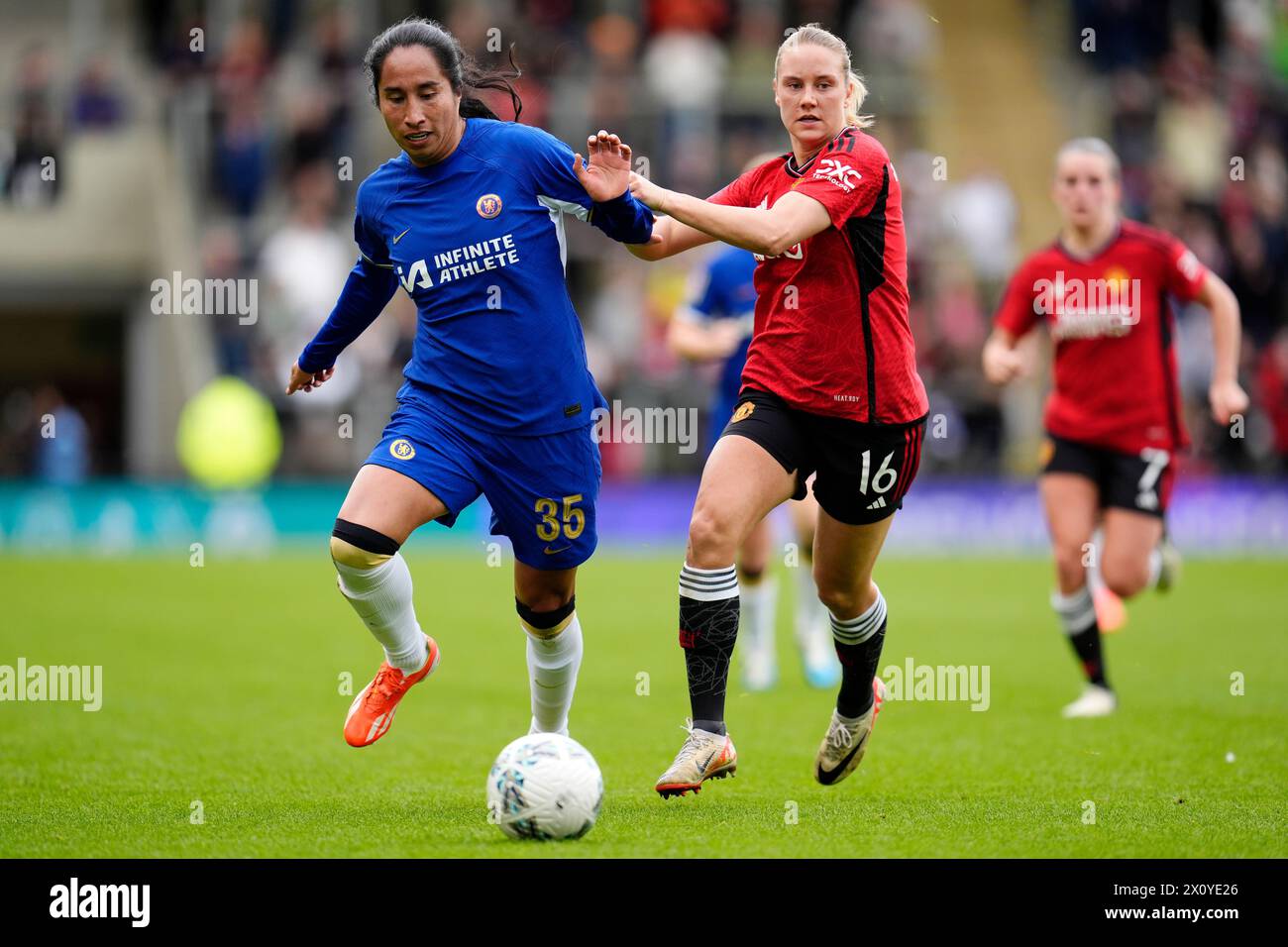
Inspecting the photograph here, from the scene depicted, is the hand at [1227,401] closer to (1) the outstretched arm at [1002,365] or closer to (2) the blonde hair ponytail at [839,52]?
(1) the outstretched arm at [1002,365]

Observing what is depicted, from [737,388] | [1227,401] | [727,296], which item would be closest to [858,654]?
[1227,401]

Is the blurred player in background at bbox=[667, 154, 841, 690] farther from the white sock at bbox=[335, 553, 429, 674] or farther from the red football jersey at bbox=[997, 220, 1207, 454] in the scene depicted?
the white sock at bbox=[335, 553, 429, 674]

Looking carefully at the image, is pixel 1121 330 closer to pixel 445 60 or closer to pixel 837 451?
pixel 837 451

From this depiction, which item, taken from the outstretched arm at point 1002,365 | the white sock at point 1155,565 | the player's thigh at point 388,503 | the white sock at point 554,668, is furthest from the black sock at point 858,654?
the white sock at point 1155,565

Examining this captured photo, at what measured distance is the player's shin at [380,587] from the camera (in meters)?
6.57

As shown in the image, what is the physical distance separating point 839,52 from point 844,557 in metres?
1.91

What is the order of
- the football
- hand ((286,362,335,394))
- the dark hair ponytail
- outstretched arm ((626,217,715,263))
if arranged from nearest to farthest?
1. the football
2. the dark hair ponytail
3. outstretched arm ((626,217,715,263))
4. hand ((286,362,335,394))

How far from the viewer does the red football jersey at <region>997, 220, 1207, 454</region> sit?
31.8 ft

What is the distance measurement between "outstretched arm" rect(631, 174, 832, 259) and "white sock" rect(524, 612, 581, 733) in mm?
1826

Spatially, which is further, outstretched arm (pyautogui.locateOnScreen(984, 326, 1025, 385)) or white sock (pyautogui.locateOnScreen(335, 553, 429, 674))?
outstretched arm (pyautogui.locateOnScreen(984, 326, 1025, 385))

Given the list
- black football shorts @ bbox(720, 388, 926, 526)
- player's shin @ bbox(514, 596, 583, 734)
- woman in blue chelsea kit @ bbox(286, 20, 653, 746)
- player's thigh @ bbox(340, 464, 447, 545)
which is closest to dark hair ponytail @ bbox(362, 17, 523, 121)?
woman in blue chelsea kit @ bbox(286, 20, 653, 746)

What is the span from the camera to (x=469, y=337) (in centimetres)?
676

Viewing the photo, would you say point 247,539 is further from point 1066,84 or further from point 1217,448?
point 1066,84
